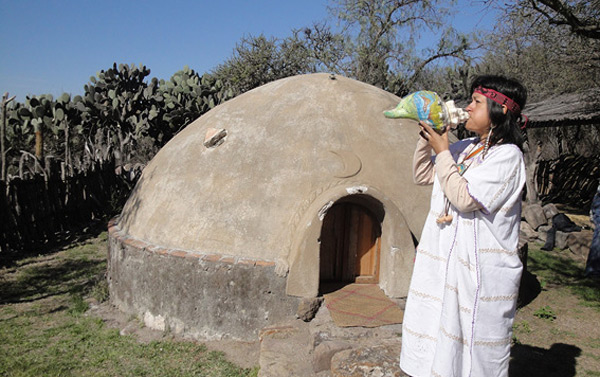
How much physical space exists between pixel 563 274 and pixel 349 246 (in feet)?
18.1

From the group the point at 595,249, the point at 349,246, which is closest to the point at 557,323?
the point at 595,249

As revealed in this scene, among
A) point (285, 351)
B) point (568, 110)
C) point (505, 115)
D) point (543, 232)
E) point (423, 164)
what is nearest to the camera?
point (505, 115)

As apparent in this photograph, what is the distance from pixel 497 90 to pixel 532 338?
480cm

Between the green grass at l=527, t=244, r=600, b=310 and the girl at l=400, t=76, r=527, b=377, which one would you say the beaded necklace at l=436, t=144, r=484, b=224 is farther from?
the green grass at l=527, t=244, r=600, b=310

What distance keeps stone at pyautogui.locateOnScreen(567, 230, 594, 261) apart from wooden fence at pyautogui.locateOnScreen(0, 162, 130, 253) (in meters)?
12.2

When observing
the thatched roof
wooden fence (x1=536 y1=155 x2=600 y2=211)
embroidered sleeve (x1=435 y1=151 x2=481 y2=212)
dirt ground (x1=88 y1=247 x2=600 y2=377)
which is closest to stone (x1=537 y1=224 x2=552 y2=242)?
the thatched roof

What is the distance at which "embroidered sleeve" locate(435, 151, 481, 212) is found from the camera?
2.38 metres

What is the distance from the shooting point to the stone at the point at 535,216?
1203cm

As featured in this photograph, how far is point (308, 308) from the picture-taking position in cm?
543

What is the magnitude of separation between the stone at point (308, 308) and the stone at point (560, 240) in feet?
26.0

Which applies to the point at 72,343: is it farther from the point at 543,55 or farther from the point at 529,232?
the point at 543,55

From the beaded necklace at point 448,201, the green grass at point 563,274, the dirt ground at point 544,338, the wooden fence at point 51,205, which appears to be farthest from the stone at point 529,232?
the wooden fence at point 51,205

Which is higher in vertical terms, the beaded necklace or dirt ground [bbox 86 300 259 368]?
the beaded necklace

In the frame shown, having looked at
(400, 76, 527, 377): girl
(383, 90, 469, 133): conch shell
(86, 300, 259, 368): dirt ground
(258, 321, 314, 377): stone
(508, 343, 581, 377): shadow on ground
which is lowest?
(508, 343, 581, 377): shadow on ground
